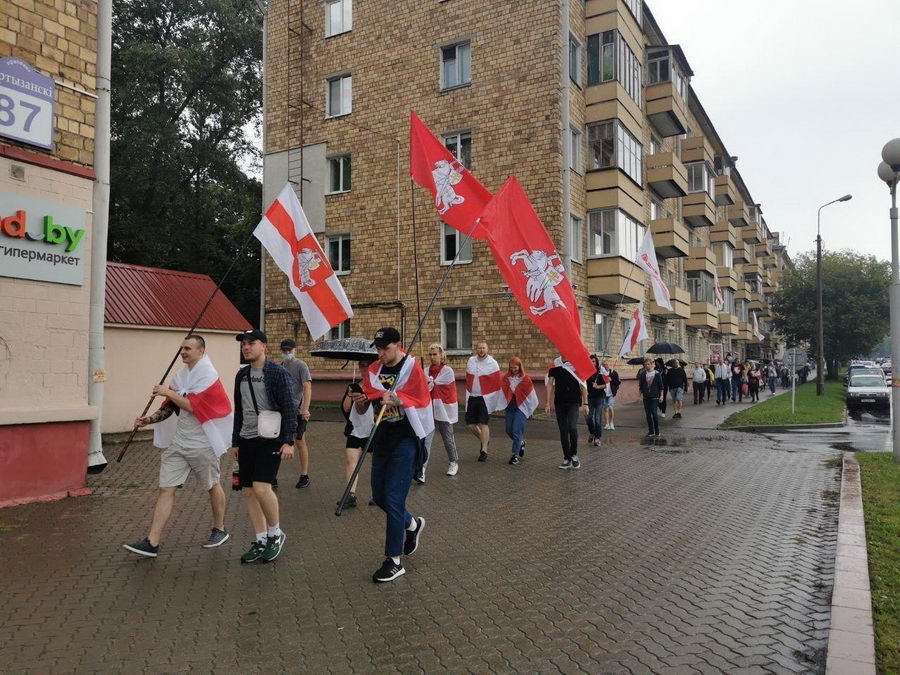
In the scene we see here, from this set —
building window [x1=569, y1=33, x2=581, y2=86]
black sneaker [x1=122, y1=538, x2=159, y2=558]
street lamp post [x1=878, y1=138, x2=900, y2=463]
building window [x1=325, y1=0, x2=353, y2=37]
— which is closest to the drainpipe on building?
black sneaker [x1=122, y1=538, x2=159, y2=558]

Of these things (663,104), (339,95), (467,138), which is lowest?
(467,138)

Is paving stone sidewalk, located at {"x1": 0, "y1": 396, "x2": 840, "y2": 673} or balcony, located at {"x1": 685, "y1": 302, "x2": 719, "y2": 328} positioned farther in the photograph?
balcony, located at {"x1": 685, "y1": 302, "x2": 719, "y2": 328}

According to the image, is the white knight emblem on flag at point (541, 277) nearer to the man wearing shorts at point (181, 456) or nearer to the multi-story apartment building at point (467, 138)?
the man wearing shorts at point (181, 456)

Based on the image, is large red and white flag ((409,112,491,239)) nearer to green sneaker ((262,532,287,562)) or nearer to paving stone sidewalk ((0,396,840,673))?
paving stone sidewalk ((0,396,840,673))

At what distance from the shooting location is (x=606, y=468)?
1102 cm

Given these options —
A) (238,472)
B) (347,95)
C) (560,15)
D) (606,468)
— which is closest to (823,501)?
(606,468)

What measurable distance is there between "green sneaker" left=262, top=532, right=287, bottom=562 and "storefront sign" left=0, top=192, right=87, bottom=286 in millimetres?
4732

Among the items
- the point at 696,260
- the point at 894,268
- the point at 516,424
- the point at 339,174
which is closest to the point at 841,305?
the point at 696,260

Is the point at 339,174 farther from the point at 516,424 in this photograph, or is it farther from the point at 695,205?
the point at 695,205

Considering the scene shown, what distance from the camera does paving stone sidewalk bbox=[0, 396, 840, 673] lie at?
12.9ft

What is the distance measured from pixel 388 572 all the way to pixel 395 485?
2.10ft

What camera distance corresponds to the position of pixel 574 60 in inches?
931

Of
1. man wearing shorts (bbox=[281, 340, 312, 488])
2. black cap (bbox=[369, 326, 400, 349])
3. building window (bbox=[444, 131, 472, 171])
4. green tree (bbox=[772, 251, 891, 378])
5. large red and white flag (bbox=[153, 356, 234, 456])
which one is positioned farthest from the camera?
green tree (bbox=[772, 251, 891, 378])

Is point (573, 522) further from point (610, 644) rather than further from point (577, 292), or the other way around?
point (577, 292)
